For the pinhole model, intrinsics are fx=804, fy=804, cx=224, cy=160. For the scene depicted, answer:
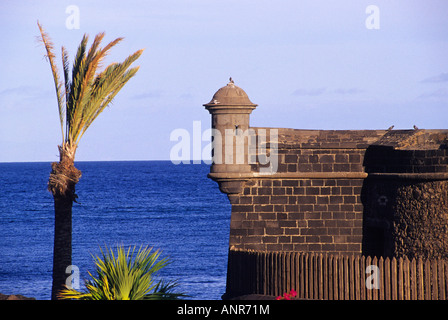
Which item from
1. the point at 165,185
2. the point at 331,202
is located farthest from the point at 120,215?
the point at 331,202

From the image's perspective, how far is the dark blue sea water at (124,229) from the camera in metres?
47.5

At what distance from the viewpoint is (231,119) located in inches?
772

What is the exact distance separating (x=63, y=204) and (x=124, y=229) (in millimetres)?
54067

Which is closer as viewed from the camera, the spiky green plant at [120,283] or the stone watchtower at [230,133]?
the spiky green plant at [120,283]

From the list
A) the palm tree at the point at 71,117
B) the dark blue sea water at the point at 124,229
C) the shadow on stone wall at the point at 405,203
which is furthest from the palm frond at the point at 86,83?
the dark blue sea water at the point at 124,229

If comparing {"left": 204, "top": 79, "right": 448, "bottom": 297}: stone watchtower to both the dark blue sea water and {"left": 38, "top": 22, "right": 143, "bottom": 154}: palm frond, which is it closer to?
{"left": 38, "top": 22, "right": 143, "bottom": 154}: palm frond

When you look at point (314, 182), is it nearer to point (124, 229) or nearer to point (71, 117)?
point (71, 117)

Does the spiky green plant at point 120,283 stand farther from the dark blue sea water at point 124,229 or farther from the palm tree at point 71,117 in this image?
the dark blue sea water at point 124,229

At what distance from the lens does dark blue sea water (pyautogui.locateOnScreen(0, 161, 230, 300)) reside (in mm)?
47500

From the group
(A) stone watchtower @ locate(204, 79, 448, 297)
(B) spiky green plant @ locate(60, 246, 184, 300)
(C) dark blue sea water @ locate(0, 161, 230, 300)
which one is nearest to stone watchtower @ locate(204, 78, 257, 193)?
(A) stone watchtower @ locate(204, 79, 448, 297)

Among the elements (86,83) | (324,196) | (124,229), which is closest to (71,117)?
(86,83)

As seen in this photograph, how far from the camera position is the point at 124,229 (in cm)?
7238

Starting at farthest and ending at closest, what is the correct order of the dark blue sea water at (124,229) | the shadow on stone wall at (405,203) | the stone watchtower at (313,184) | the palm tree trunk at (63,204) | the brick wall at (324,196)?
the dark blue sea water at (124,229)
the brick wall at (324,196)
the stone watchtower at (313,184)
the shadow on stone wall at (405,203)
the palm tree trunk at (63,204)

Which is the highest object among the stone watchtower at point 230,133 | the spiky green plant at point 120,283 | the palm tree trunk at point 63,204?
the stone watchtower at point 230,133
